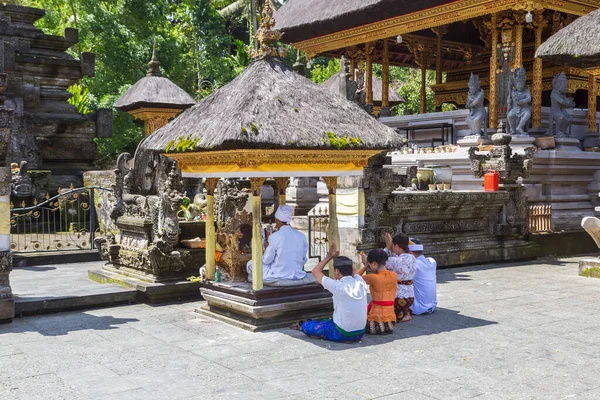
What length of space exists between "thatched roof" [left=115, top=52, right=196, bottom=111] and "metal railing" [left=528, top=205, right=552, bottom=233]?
10.4 meters

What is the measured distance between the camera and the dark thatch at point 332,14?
70.7ft

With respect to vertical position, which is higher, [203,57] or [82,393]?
[203,57]

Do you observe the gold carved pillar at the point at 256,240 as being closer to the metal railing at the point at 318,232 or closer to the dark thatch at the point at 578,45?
the metal railing at the point at 318,232

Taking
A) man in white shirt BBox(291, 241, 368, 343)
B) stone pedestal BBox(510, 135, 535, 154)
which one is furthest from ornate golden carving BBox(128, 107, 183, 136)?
man in white shirt BBox(291, 241, 368, 343)

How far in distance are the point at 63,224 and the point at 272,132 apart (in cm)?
1190

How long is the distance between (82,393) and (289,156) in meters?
3.92

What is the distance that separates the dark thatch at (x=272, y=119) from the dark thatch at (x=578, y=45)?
583 cm

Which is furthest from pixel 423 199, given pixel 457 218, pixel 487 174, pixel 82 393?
pixel 82 393

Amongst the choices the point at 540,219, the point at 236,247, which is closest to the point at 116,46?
the point at 540,219

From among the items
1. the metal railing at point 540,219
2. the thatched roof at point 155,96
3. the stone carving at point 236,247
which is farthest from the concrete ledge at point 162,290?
the thatched roof at point 155,96

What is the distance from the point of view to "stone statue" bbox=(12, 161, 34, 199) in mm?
17516

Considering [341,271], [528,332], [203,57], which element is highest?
[203,57]

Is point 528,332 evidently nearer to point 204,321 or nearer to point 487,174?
point 204,321

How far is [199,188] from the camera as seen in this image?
704 inches
